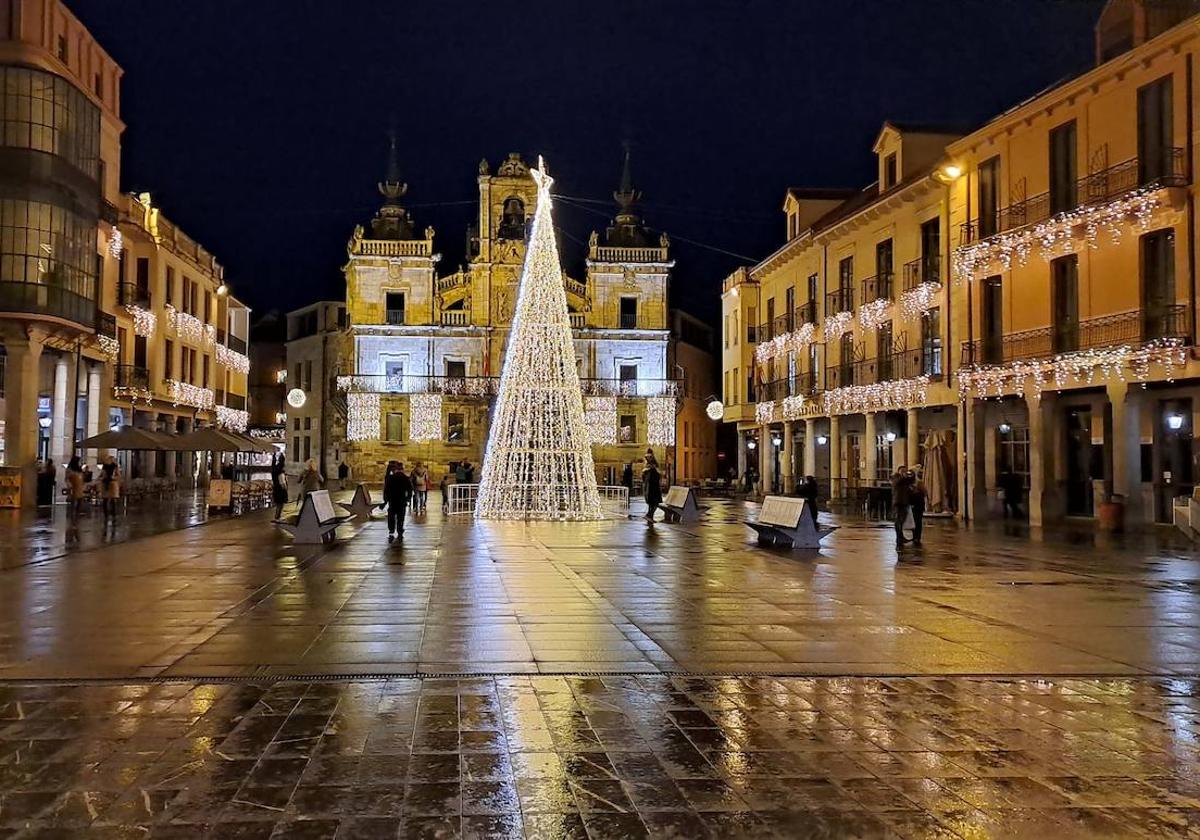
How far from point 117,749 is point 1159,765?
5.63 metres

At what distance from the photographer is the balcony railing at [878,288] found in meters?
34.3

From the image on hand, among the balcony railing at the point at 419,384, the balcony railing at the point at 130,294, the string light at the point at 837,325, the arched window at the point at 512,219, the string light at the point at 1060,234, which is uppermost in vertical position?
the arched window at the point at 512,219

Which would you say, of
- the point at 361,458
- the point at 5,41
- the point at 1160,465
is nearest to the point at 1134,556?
the point at 1160,465

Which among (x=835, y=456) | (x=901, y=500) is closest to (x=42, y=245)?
(x=901, y=500)

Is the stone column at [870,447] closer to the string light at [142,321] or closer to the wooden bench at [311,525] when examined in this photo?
the wooden bench at [311,525]

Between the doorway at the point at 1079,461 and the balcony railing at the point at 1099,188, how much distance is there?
5.15 m

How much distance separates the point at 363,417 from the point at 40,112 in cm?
3568

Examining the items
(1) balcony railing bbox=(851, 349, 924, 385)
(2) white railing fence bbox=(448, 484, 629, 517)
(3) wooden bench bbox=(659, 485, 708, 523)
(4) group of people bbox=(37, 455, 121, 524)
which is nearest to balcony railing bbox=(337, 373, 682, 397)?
(2) white railing fence bbox=(448, 484, 629, 517)

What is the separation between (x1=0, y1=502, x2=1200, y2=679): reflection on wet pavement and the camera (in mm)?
8453

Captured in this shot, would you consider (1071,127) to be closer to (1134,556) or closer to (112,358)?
(1134,556)

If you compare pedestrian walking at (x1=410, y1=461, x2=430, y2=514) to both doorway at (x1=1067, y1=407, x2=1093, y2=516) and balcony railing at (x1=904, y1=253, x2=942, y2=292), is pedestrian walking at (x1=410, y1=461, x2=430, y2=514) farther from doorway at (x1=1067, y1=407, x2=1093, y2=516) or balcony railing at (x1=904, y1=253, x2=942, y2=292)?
doorway at (x1=1067, y1=407, x2=1093, y2=516)

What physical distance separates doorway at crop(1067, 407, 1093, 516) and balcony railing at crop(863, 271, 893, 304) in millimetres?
8098

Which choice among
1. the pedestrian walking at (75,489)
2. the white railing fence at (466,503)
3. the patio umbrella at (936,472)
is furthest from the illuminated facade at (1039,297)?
the pedestrian walking at (75,489)

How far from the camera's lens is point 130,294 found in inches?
1535
